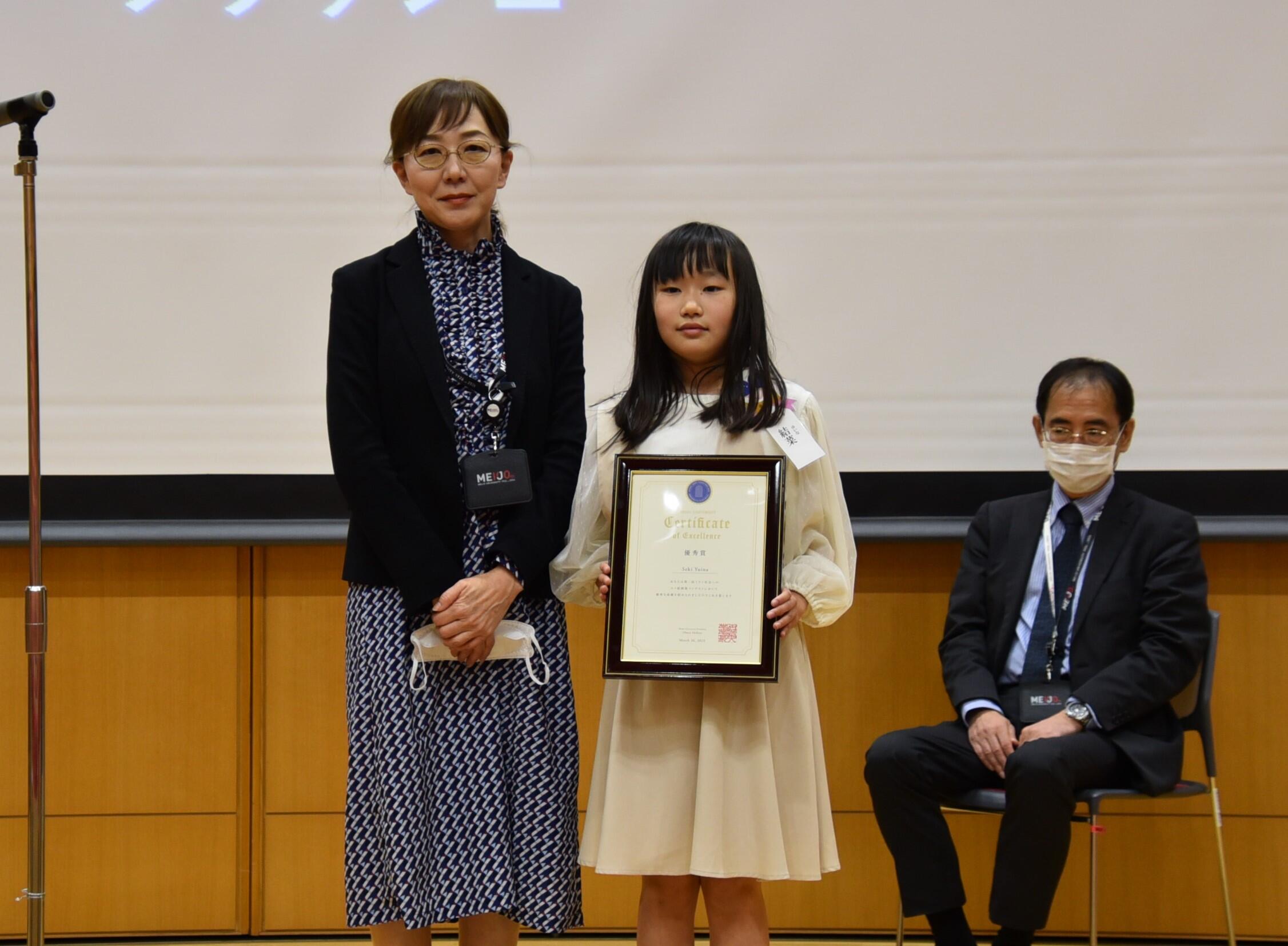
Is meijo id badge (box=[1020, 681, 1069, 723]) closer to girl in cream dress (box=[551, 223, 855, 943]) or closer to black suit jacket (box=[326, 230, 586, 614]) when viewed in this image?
girl in cream dress (box=[551, 223, 855, 943])

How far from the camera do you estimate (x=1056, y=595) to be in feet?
8.62

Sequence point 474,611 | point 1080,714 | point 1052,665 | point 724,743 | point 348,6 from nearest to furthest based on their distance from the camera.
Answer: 1. point 474,611
2. point 724,743
3. point 1080,714
4. point 1052,665
5. point 348,6

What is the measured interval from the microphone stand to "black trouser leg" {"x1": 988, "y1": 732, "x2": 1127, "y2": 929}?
1709 mm

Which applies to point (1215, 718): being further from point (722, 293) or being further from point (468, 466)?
point (468, 466)

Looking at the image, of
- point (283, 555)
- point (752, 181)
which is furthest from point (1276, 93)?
point (283, 555)

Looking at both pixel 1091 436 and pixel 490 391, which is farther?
pixel 1091 436

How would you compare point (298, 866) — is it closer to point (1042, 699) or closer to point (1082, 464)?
point (1042, 699)

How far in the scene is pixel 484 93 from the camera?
6.43ft

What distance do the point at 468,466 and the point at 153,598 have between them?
149 centimetres

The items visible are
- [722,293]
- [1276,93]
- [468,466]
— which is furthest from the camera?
[1276,93]

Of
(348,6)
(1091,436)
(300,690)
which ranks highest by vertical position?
(348,6)

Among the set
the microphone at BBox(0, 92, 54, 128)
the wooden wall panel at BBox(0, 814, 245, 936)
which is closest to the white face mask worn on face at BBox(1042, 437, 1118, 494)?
the microphone at BBox(0, 92, 54, 128)

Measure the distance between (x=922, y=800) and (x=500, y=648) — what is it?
1042 mm

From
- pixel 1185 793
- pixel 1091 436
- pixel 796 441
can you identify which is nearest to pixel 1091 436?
pixel 1091 436
